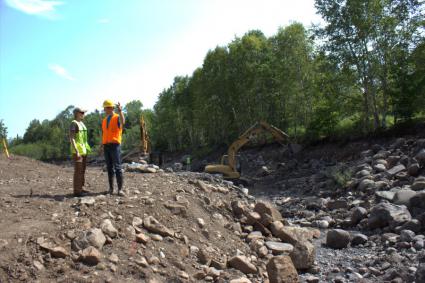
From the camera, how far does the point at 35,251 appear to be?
508cm

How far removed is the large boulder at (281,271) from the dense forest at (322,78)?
5514 millimetres

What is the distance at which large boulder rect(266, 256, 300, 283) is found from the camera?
602 centimetres

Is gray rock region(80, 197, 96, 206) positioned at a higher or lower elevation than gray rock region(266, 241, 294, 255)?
higher

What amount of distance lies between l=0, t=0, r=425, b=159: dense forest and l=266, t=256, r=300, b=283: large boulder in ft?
18.1

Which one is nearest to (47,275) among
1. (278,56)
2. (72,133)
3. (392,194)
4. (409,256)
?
(72,133)

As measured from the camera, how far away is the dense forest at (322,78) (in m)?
19.9

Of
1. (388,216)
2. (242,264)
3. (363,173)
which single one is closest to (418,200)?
(388,216)

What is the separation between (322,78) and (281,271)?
17.8 m

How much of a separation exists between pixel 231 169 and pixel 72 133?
1035cm

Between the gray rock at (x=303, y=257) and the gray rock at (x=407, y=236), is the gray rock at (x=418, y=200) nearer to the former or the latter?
the gray rock at (x=407, y=236)

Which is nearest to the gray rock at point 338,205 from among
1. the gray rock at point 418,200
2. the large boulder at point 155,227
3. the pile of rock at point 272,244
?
the gray rock at point 418,200

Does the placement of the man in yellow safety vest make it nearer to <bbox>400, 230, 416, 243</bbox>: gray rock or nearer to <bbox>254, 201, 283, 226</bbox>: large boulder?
<bbox>254, 201, 283, 226</bbox>: large boulder

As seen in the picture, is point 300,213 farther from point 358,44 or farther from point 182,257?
point 358,44

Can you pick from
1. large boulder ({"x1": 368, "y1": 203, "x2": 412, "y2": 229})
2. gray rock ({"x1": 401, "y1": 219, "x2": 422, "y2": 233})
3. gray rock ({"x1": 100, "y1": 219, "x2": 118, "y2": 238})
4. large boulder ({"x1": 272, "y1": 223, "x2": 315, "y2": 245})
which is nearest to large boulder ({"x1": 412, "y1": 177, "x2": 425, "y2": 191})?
large boulder ({"x1": 368, "y1": 203, "x2": 412, "y2": 229})
